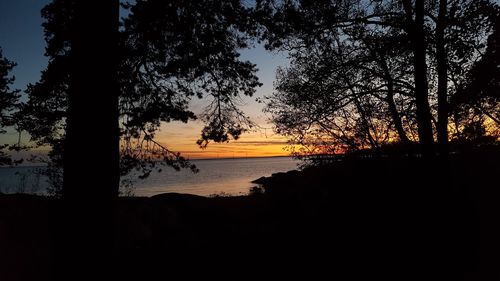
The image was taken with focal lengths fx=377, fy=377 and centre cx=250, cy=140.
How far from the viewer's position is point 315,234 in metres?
8.91

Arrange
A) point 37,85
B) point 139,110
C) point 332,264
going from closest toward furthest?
point 332,264, point 139,110, point 37,85

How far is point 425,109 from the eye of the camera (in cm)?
1028

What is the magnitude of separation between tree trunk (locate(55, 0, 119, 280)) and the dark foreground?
2.85 feet

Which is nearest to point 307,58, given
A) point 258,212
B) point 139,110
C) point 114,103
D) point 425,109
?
point 425,109

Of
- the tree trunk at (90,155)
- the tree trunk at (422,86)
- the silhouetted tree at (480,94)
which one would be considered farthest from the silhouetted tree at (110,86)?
the silhouetted tree at (480,94)

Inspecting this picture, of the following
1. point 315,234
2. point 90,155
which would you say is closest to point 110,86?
point 90,155

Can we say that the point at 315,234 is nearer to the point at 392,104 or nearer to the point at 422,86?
the point at 422,86

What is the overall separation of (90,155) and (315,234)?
5820 millimetres

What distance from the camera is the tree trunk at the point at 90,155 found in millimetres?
4758

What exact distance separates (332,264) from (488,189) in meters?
7.40

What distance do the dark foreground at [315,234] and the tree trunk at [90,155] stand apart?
2.85ft

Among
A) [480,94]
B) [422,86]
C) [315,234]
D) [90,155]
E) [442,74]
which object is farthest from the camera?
[480,94]

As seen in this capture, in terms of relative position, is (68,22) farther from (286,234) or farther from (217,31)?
(286,234)

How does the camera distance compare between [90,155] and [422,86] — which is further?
[422,86]
